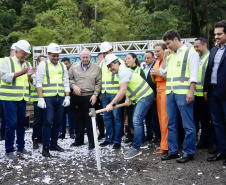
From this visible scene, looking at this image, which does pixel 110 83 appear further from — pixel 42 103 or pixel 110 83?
pixel 42 103

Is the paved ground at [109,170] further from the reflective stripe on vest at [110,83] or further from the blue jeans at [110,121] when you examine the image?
the reflective stripe on vest at [110,83]

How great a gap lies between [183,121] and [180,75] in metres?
0.73

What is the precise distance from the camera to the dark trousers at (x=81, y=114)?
538cm

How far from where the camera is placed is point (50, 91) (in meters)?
4.88

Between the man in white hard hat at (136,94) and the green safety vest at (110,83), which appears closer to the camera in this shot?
the man in white hard hat at (136,94)

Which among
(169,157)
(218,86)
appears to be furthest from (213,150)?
(218,86)

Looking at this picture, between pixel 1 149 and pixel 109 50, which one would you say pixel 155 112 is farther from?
pixel 1 149

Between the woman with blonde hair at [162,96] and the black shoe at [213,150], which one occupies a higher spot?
the woman with blonde hair at [162,96]

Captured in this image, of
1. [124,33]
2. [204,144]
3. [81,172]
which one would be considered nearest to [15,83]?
[81,172]

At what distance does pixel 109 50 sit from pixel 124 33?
12.7 m

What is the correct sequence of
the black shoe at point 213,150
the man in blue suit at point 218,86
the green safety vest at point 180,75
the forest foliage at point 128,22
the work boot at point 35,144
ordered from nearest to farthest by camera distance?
1. the man in blue suit at point 218,86
2. the green safety vest at point 180,75
3. the black shoe at point 213,150
4. the work boot at point 35,144
5. the forest foliage at point 128,22

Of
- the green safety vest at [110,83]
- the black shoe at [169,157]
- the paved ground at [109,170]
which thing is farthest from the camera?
the green safety vest at [110,83]

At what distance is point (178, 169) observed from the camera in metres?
3.84

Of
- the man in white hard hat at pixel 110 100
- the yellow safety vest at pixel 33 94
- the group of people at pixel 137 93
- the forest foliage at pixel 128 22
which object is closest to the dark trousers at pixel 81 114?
the group of people at pixel 137 93
